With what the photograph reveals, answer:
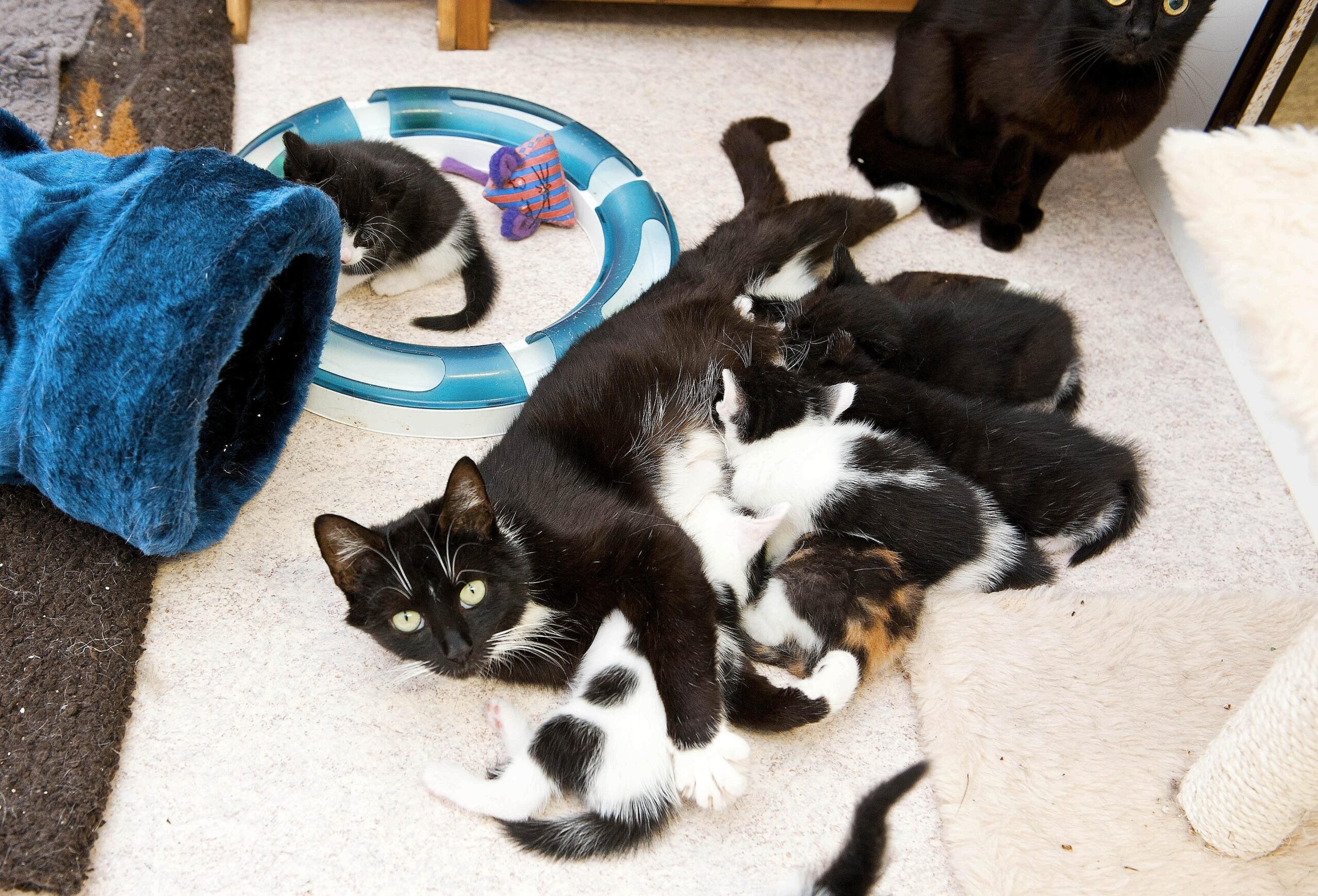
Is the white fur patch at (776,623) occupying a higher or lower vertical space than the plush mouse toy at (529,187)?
lower

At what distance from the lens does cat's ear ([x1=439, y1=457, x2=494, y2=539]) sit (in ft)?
4.14

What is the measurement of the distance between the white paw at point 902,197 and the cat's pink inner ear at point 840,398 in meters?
0.77

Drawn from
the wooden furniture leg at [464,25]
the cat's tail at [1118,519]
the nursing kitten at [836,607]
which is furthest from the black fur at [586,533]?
the wooden furniture leg at [464,25]

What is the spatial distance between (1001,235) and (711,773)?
1.44 metres

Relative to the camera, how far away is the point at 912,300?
1.87 m

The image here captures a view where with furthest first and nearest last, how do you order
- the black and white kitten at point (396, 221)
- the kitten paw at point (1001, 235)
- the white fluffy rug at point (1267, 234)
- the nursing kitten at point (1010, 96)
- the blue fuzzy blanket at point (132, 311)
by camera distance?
the kitten paw at point (1001, 235), the nursing kitten at point (1010, 96), the black and white kitten at point (396, 221), the blue fuzzy blanket at point (132, 311), the white fluffy rug at point (1267, 234)

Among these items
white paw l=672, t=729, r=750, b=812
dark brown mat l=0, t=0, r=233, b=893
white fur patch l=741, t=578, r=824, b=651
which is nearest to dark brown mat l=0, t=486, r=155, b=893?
dark brown mat l=0, t=0, r=233, b=893

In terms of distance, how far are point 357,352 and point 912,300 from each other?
3.33ft

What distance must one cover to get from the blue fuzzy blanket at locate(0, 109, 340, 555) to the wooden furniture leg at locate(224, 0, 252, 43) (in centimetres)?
114

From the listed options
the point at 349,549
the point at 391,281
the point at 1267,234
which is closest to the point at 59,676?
the point at 349,549

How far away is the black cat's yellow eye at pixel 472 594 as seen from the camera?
131 centimetres

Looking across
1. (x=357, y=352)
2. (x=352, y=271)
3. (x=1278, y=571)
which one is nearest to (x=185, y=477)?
(x=357, y=352)

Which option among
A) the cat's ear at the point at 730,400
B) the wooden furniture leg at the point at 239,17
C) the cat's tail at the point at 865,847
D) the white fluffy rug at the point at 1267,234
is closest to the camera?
the white fluffy rug at the point at 1267,234

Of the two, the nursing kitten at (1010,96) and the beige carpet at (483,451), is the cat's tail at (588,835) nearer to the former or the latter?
the beige carpet at (483,451)
